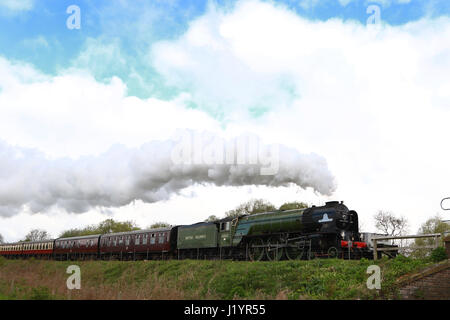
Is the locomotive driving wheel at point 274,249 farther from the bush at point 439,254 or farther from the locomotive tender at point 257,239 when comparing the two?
the bush at point 439,254

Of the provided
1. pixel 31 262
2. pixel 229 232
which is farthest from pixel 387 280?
pixel 31 262

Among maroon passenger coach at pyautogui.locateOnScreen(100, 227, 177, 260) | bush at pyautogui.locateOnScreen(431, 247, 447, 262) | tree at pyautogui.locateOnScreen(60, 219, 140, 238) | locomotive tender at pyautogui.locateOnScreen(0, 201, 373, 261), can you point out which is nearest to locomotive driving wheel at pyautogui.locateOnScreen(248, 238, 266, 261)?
locomotive tender at pyautogui.locateOnScreen(0, 201, 373, 261)

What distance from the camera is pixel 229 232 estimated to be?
77.0 ft

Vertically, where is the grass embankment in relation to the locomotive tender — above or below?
below

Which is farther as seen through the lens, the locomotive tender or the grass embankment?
the locomotive tender

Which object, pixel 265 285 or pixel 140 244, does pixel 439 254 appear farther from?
pixel 140 244

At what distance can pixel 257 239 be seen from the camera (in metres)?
21.7

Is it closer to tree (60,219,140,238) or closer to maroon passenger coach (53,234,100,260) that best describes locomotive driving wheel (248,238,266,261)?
maroon passenger coach (53,234,100,260)

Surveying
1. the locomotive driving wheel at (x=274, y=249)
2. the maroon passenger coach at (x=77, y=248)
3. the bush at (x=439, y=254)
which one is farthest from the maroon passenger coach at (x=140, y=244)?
the bush at (x=439, y=254)

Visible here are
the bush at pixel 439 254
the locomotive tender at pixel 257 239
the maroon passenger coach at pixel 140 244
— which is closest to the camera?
the bush at pixel 439 254

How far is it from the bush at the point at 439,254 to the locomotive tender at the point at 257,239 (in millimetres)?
4671

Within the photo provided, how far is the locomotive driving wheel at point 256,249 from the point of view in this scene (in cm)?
2116

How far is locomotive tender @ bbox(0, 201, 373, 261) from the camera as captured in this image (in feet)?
59.3
